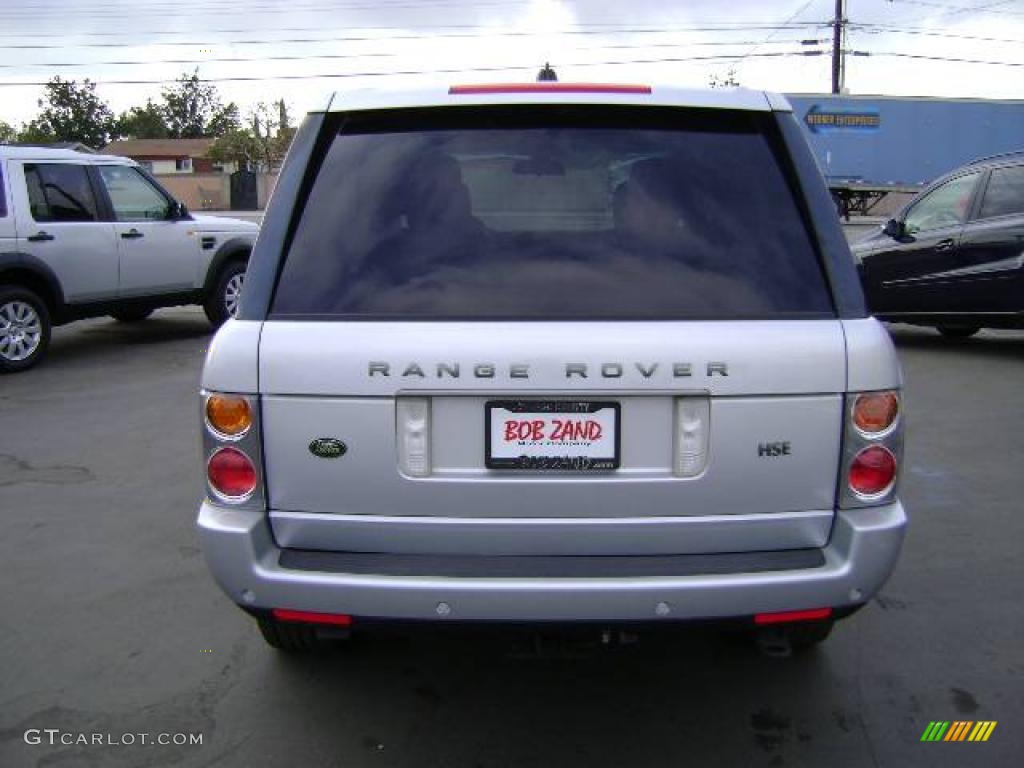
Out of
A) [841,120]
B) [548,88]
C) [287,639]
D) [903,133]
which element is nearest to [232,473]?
[287,639]

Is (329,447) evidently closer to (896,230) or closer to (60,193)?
(60,193)

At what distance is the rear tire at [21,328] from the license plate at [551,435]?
24.8ft

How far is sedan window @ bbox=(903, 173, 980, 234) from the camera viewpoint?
29.8 feet

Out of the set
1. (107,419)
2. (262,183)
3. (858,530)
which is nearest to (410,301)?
(858,530)

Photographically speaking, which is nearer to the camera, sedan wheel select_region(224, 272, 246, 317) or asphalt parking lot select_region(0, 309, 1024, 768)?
asphalt parking lot select_region(0, 309, 1024, 768)

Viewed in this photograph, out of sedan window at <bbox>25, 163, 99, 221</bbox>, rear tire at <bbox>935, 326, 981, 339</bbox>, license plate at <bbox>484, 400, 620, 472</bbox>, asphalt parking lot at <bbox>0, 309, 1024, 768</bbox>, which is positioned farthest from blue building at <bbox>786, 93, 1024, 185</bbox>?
license plate at <bbox>484, 400, 620, 472</bbox>

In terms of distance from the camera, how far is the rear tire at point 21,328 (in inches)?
336

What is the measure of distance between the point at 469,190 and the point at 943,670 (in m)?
2.36

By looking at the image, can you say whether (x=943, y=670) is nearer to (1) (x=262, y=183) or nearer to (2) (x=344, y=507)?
(2) (x=344, y=507)

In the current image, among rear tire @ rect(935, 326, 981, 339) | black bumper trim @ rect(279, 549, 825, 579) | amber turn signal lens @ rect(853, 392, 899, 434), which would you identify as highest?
amber turn signal lens @ rect(853, 392, 899, 434)

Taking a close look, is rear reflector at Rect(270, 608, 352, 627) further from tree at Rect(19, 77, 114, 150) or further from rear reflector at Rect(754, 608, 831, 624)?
tree at Rect(19, 77, 114, 150)

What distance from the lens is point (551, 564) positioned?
2543mm

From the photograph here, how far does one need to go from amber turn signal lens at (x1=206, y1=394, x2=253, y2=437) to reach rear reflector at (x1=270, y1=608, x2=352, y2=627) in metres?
0.51

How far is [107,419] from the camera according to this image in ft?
23.3
